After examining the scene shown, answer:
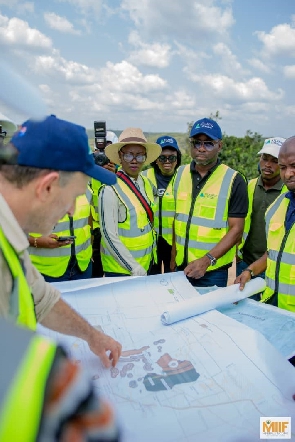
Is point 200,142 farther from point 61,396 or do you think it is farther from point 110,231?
point 61,396

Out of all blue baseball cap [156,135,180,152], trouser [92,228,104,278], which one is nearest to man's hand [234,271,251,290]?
trouser [92,228,104,278]

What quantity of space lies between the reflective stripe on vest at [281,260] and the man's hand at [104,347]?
4.02 feet

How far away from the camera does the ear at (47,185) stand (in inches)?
44.5

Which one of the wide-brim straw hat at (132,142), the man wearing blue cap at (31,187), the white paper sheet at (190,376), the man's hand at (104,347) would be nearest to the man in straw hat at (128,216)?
the wide-brim straw hat at (132,142)

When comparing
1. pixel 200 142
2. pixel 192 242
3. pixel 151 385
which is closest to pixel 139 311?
pixel 151 385

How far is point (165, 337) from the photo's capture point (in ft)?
5.83

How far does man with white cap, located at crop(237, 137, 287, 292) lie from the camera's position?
372 cm

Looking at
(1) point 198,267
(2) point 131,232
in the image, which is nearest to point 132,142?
(2) point 131,232

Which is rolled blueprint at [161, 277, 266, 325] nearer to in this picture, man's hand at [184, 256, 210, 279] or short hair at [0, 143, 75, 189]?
man's hand at [184, 256, 210, 279]

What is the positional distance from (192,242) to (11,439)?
287cm

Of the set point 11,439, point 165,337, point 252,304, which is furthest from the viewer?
point 252,304

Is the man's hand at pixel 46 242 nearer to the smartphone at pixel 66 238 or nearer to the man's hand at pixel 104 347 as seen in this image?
the smartphone at pixel 66 238

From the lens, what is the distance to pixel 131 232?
10.2 ft

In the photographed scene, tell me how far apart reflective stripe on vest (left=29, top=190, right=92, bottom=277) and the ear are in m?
1.84
